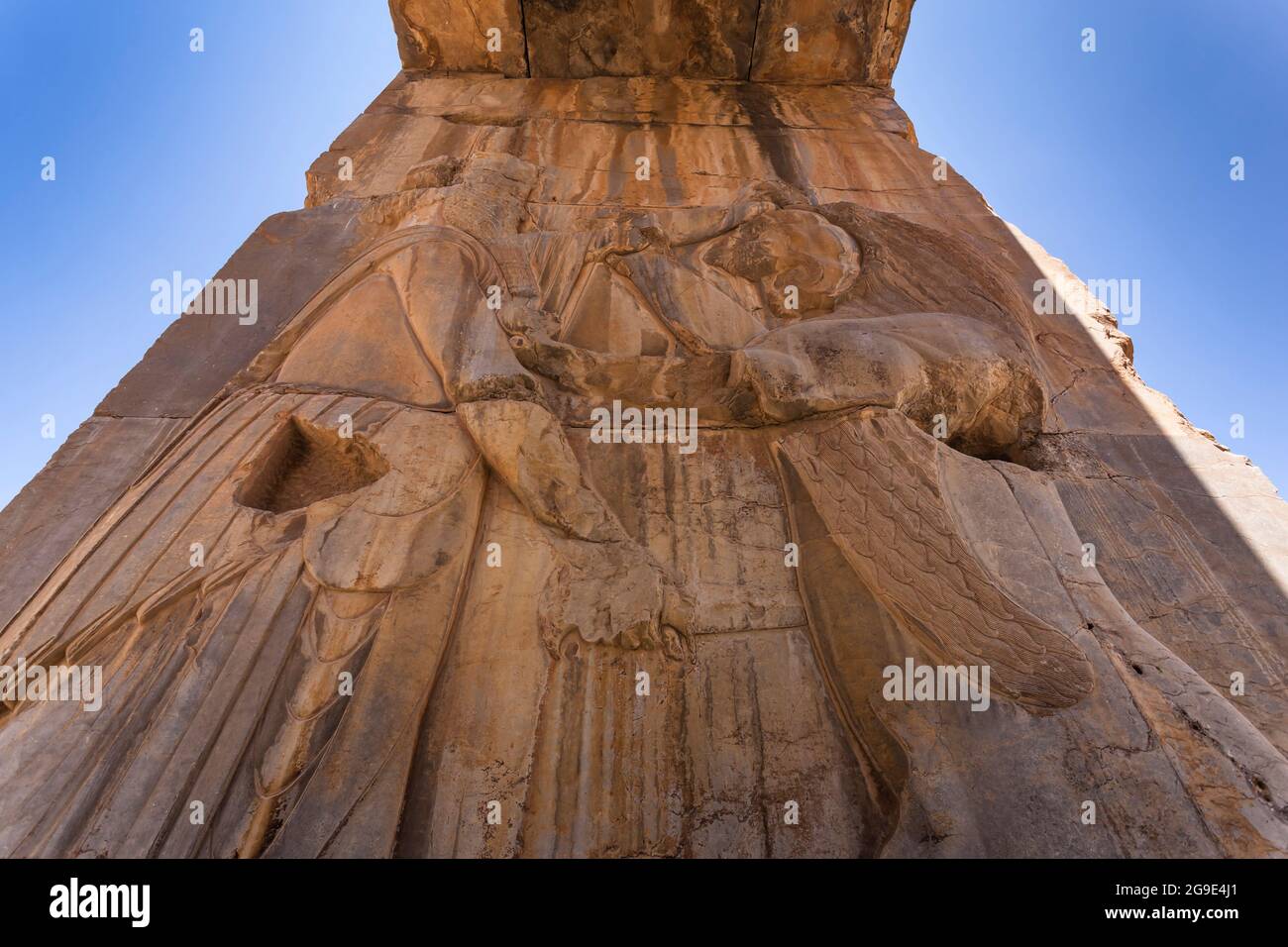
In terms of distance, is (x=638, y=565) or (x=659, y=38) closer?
(x=638, y=565)

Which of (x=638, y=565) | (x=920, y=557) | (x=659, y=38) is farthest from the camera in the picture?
(x=659, y=38)

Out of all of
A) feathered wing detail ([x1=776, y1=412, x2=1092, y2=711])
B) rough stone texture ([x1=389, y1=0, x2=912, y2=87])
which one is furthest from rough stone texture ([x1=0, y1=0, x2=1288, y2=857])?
rough stone texture ([x1=389, y1=0, x2=912, y2=87])

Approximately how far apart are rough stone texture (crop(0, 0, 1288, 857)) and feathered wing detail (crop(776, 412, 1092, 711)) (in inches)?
0.5

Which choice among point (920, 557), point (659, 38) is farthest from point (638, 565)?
point (659, 38)

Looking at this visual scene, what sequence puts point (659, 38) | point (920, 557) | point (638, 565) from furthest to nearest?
point (659, 38) → point (638, 565) → point (920, 557)

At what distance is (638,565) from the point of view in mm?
3547

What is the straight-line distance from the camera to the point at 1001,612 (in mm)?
3215

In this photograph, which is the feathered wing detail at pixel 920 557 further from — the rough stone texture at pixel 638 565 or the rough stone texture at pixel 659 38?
the rough stone texture at pixel 659 38

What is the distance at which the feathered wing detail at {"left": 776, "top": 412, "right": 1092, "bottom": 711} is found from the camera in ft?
10.1

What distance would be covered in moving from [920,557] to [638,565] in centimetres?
111

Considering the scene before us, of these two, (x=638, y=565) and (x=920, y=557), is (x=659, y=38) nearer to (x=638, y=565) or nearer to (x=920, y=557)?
(x=638, y=565)

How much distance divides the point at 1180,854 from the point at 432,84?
7.38m

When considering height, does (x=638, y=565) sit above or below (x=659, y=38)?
below

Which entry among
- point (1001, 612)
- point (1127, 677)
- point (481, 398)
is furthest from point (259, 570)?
point (1127, 677)
